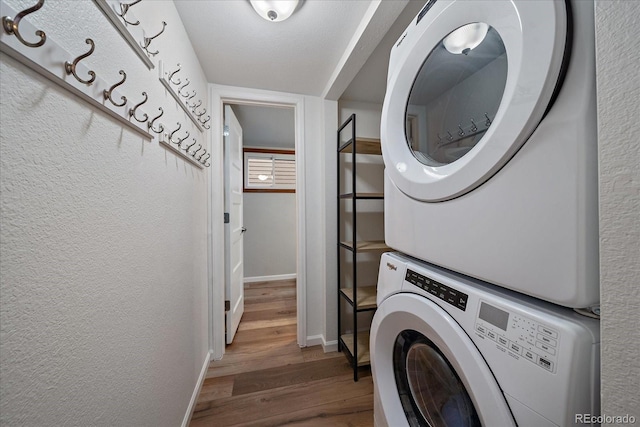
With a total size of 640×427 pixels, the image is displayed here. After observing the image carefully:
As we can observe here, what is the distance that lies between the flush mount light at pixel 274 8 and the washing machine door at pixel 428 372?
4.10ft

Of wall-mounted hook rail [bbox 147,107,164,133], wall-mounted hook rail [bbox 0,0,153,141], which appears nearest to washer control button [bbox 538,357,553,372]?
wall-mounted hook rail [bbox 0,0,153,141]

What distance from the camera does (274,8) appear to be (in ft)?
3.20

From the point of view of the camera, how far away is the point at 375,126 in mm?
1962

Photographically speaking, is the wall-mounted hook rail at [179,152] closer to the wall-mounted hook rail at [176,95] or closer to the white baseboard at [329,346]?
the wall-mounted hook rail at [176,95]

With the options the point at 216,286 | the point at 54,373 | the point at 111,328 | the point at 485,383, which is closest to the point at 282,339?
the point at 216,286

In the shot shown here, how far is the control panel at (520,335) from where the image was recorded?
1.08ft

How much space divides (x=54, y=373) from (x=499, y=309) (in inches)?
34.4

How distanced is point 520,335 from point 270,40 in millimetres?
1582

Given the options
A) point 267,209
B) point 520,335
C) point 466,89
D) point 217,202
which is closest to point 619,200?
point 520,335

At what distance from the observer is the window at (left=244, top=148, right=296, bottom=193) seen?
319 cm

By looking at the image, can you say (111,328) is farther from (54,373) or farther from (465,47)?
(465,47)

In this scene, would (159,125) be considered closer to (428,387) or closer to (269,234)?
(428,387)

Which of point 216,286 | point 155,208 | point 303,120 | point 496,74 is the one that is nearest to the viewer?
point 496,74

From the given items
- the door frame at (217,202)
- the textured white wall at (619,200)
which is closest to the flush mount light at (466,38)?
the textured white wall at (619,200)
